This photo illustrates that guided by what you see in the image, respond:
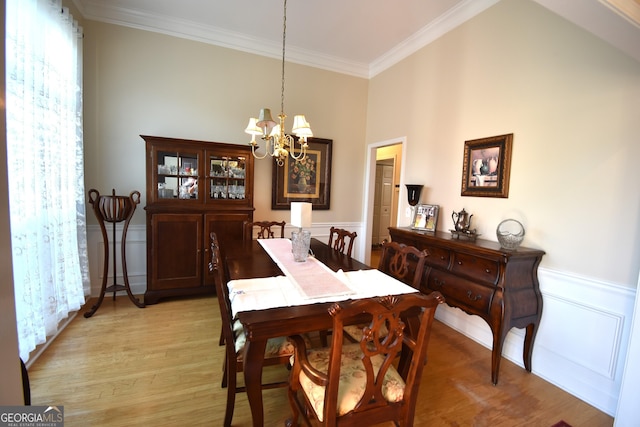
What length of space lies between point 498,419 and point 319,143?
140 inches

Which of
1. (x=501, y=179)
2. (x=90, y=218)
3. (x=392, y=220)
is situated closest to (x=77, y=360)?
(x=90, y=218)

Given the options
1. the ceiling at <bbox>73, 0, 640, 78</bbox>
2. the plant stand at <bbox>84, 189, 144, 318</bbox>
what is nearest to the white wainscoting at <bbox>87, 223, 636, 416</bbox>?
the ceiling at <bbox>73, 0, 640, 78</bbox>

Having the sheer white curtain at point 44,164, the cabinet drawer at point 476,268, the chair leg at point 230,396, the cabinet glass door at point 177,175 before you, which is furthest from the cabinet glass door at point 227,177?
the cabinet drawer at point 476,268

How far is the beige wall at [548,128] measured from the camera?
1825 millimetres

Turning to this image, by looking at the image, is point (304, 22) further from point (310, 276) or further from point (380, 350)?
point (380, 350)

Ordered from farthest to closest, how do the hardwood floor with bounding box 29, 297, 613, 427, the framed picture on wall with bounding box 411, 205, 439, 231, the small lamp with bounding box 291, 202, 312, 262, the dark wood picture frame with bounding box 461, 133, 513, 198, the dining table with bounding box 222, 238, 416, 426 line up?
the framed picture on wall with bounding box 411, 205, 439, 231, the dark wood picture frame with bounding box 461, 133, 513, 198, the small lamp with bounding box 291, 202, 312, 262, the hardwood floor with bounding box 29, 297, 613, 427, the dining table with bounding box 222, 238, 416, 426

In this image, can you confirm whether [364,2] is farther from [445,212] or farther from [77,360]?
[77,360]

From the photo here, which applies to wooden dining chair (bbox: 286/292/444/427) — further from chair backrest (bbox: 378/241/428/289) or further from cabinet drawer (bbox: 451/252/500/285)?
cabinet drawer (bbox: 451/252/500/285)

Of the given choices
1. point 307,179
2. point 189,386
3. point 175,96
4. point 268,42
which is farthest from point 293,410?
point 268,42

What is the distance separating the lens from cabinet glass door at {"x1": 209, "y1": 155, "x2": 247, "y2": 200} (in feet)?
10.9

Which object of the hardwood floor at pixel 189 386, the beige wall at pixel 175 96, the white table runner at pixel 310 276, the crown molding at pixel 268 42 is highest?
the crown molding at pixel 268 42

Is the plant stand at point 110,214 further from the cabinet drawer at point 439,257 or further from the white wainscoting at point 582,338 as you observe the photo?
the white wainscoting at point 582,338

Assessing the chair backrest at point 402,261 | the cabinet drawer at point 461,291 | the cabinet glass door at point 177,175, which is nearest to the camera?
the chair backrest at point 402,261

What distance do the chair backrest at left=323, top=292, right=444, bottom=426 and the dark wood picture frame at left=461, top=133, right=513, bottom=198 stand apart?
1802mm
